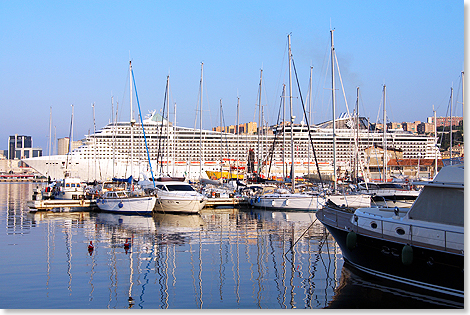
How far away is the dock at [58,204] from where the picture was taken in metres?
28.6

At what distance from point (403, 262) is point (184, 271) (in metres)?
5.35

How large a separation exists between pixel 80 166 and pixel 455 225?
59.2 m

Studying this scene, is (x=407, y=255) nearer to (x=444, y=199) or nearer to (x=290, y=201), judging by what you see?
(x=444, y=199)

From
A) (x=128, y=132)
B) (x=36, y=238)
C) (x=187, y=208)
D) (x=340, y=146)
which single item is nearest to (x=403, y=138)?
(x=340, y=146)

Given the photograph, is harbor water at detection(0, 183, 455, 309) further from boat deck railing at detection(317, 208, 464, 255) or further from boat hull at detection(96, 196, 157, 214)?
boat hull at detection(96, 196, 157, 214)

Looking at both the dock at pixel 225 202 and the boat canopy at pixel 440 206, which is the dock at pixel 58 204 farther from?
the boat canopy at pixel 440 206

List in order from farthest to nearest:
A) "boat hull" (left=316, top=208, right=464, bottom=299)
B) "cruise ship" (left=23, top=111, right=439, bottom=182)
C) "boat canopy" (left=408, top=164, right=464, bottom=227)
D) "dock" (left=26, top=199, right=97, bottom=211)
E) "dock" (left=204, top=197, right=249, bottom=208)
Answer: "cruise ship" (left=23, top=111, right=439, bottom=182) → "dock" (left=204, top=197, right=249, bottom=208) → "dock" (left=26, top=199, right=97, bottom=211) → "boat canopy" (left=408, top=164, right=464, bottom=227) → "boat hull" (left=316, top=208, right=464, bottom=299)

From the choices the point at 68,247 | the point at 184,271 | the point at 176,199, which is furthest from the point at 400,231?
the point at 176,199

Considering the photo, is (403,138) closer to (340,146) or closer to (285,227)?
(340,146)

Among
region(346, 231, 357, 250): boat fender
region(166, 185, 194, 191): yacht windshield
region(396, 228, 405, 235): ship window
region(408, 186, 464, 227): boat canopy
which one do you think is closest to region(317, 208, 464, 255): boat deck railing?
region(396, 228, 405, 235): ship window

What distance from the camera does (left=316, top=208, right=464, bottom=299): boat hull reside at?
28.6 ft

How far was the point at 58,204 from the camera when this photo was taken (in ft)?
94.6

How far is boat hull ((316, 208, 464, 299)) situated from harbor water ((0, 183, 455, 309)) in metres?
0.29

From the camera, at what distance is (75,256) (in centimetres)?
1374
